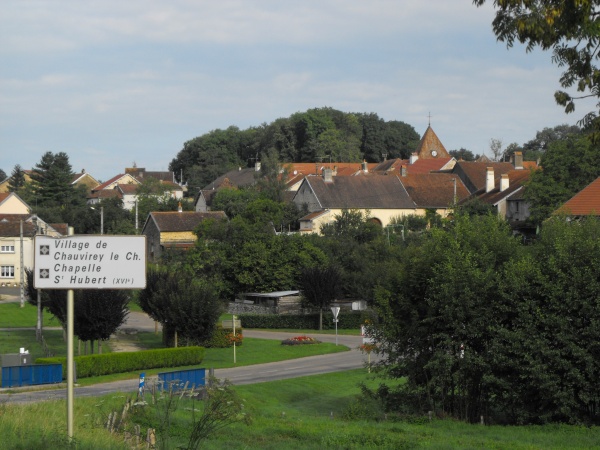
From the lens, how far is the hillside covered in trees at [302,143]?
15088 centimetres

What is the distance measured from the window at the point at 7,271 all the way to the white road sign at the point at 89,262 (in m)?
72.8

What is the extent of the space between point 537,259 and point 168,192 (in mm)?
100737

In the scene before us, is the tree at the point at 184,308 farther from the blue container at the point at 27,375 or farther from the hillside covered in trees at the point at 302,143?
the hillside covered in trees at the point at 302,143

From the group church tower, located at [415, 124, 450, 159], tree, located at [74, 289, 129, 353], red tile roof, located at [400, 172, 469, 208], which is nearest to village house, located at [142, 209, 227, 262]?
red tile roof, located at [400, 172, 469, 208]

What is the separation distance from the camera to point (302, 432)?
20.8 meters

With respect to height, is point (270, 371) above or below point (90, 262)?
below

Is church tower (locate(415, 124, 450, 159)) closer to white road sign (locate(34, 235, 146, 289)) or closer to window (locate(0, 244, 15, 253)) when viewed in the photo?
window (locate(0, 244, 15, 253))

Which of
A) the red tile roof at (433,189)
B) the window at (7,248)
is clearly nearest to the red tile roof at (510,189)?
the red tile roof at (433,189)

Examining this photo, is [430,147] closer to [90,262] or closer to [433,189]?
[433,189]

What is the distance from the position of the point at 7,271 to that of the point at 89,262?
7365 centimetres

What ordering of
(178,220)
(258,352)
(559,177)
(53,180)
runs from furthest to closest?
(53,180)
(178,220)
(559,177)
(258,352)

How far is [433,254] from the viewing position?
2955 centimetres

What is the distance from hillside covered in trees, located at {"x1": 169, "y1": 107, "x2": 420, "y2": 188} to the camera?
495 ft

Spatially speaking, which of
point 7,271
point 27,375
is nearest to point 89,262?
point 27,375
